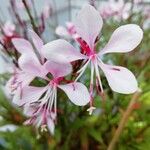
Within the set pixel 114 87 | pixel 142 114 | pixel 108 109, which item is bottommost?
pixel 142 114

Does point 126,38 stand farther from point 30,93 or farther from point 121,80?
point 30,93

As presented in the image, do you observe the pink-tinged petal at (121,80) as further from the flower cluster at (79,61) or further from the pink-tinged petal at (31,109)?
the pink-tinged petal at (31,109)

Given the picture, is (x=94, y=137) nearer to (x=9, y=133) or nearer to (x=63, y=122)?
(x=63, y=122)

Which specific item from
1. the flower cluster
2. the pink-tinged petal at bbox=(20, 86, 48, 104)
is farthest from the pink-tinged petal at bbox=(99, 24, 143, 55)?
the pink-tinged petal at bbox=(20, 86, 48, 104)

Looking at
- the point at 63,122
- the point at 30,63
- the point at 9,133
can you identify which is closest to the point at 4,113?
the point at 9,133

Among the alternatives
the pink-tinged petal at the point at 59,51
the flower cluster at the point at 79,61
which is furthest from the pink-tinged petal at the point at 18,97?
the pink-tinged petal at the point at 59,51

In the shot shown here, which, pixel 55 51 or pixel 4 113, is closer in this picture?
pixel 55 51
